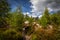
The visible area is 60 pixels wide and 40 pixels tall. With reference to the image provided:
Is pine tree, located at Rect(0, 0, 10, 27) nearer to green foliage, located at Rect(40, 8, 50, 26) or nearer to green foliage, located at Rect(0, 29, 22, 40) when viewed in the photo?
green foliage, located at Rect(0, 29, 22, 40)

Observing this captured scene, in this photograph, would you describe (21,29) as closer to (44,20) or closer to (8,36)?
(44,20)

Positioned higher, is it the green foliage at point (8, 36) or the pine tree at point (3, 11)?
the pine tree at point (3, 11)

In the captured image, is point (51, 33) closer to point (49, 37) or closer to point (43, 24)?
point (49, 37)

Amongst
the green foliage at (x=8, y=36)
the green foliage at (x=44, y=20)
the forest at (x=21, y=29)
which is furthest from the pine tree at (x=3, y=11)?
the green foliage at (x=44, y=20)

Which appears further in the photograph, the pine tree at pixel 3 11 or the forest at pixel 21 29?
the pine tree at pixel 3 11

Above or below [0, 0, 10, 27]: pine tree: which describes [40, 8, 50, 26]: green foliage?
below

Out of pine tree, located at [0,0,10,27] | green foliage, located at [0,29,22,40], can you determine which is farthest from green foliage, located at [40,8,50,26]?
green foliage, located at [0,29,22,40]

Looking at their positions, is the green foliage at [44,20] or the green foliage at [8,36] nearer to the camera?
the green foliage at [8,36]

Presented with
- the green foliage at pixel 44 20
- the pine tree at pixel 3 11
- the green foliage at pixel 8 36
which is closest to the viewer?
the green foliage at pixel 8 36

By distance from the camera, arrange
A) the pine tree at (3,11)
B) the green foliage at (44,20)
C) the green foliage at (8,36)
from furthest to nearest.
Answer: the green foliage at (44,20), the pine tree at (3,11), the green foliage at (8,36)

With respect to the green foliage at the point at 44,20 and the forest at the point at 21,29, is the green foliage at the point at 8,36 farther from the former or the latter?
the green foliage at the point at 44,20

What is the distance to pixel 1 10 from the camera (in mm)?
41781

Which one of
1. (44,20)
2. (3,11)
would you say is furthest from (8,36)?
(44,20)

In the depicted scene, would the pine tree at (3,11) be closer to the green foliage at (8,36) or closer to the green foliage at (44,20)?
the green foliage at (8,36)
